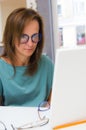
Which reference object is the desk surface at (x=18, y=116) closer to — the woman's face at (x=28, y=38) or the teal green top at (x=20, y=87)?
the teal green top at (x=20, y=87)

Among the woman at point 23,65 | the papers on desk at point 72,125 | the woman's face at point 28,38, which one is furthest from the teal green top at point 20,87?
the papers on desk at point 72,125

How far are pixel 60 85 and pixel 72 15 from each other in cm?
177

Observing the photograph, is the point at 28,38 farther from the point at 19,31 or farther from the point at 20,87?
the point at 20,87

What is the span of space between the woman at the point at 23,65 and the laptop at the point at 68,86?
1.68 feet

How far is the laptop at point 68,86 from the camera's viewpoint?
0.69m

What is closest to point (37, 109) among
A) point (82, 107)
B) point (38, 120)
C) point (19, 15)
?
point (38, 120)

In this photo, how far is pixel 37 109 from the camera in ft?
3.50

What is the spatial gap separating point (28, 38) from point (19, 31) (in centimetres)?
6

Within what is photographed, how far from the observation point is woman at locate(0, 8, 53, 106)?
1.21 m

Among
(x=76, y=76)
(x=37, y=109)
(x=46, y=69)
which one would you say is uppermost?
(x=76, y=76)

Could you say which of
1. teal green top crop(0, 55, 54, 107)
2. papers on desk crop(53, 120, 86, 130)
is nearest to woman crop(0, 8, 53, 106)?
teal green top crop(0, 55, 54, 107)

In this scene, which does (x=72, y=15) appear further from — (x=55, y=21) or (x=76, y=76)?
(x=76, y=76)

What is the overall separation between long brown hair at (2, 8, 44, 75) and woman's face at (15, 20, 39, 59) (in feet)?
0.07

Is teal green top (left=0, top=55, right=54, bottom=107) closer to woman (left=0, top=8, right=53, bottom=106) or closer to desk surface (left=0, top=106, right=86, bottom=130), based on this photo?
woman (left=0, top=8, right=53, bottom=106)
